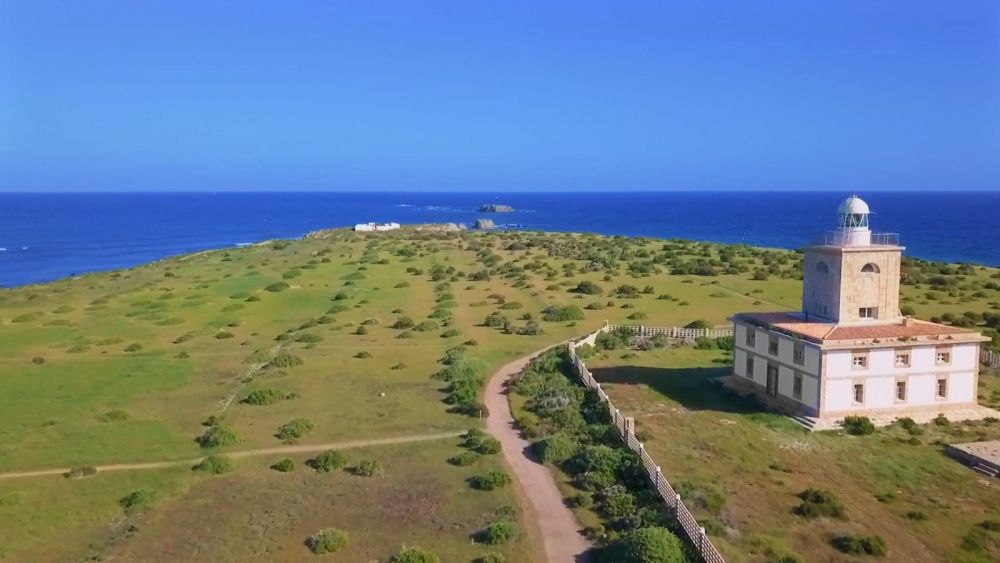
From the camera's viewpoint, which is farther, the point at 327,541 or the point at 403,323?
the point at 403,323

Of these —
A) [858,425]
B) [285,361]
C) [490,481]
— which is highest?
[858,425]

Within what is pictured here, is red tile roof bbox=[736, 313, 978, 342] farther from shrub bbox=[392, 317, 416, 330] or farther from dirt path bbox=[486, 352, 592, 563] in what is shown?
shrub bbox=[392, 317, 416, 330]

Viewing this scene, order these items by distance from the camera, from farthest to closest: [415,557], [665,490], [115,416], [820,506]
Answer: [115,416] < [665,490] < [820,506] < [415,557]

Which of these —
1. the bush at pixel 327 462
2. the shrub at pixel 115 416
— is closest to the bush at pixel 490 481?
the bush at pixel 327 462

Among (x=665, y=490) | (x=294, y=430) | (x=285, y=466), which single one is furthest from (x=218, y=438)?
(x=665, y=490)

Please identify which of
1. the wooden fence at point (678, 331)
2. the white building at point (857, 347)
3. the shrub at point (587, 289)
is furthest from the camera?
the shrub at point (587, 289)

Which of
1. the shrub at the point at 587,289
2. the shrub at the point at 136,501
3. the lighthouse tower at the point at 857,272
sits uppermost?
the lighthouse tower at the point at 857,272

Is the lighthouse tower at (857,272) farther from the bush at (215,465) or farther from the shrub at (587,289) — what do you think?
the shrub at (587,289)

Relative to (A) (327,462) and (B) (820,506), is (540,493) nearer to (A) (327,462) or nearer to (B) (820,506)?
(A) (327,462)
